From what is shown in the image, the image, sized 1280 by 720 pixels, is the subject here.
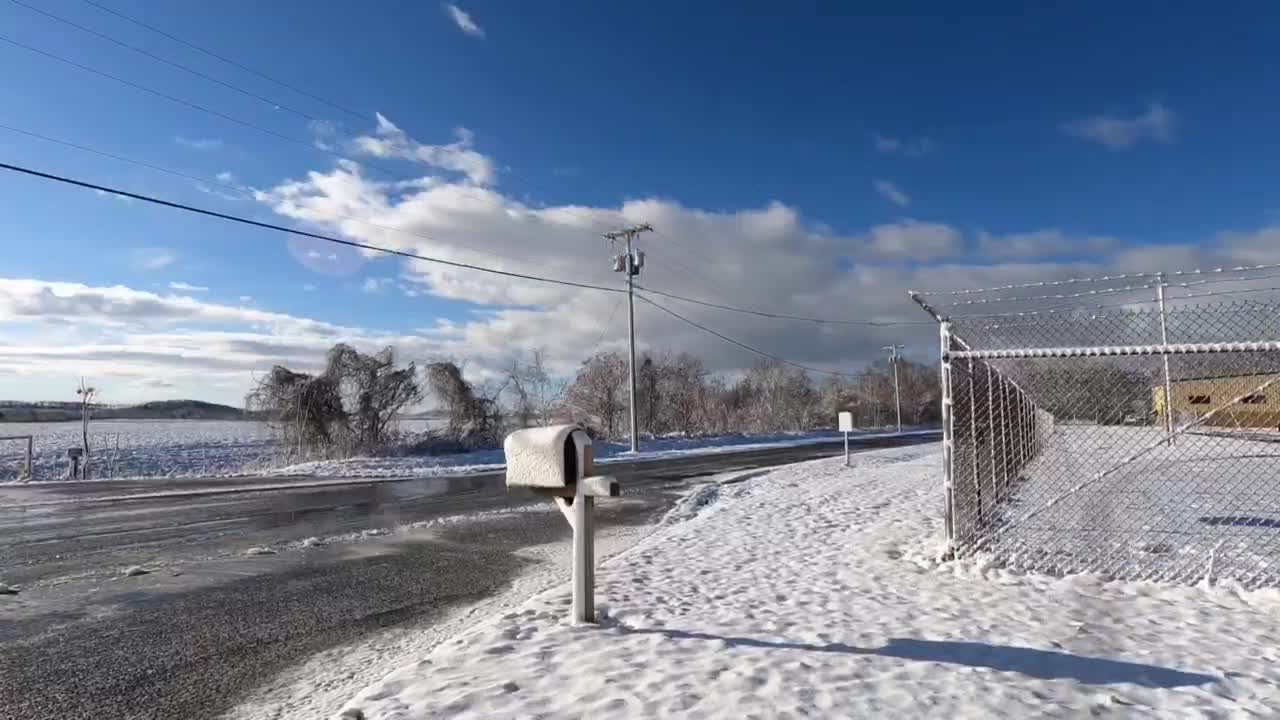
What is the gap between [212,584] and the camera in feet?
21.2

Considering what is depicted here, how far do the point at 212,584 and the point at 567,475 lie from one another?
4072 mm

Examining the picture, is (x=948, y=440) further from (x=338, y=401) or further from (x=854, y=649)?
(x=338, y=401)

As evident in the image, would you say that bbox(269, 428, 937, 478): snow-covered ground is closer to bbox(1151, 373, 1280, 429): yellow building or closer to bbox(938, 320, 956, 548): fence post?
bbox(1151, 373, 1280, 429): yellow building

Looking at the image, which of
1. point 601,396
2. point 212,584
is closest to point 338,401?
point 601,396

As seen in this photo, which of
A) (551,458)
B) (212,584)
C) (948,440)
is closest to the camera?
(551,458)

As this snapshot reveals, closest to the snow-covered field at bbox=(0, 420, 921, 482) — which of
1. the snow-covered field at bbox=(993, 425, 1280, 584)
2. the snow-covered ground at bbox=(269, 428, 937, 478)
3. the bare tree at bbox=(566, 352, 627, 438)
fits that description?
the snow-covered ground at bbox=(269, 428, 937, 478)

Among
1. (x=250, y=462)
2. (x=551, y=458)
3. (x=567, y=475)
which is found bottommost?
(x=250, y=462)

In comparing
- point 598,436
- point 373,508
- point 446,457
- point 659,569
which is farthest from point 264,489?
point 598,436

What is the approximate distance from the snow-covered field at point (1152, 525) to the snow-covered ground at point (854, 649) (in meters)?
0.65

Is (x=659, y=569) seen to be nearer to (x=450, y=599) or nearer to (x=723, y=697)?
(x=450, y=599)

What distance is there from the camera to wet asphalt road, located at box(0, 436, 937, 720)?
13.4 feet

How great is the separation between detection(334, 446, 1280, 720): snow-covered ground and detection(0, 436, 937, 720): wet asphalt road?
1.16 m

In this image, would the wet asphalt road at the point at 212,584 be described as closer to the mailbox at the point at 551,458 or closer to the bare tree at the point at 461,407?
the mailbox at the point at 551,458

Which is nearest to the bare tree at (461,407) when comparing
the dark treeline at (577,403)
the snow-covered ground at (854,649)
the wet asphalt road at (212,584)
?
the dark treeline at (577,403)
